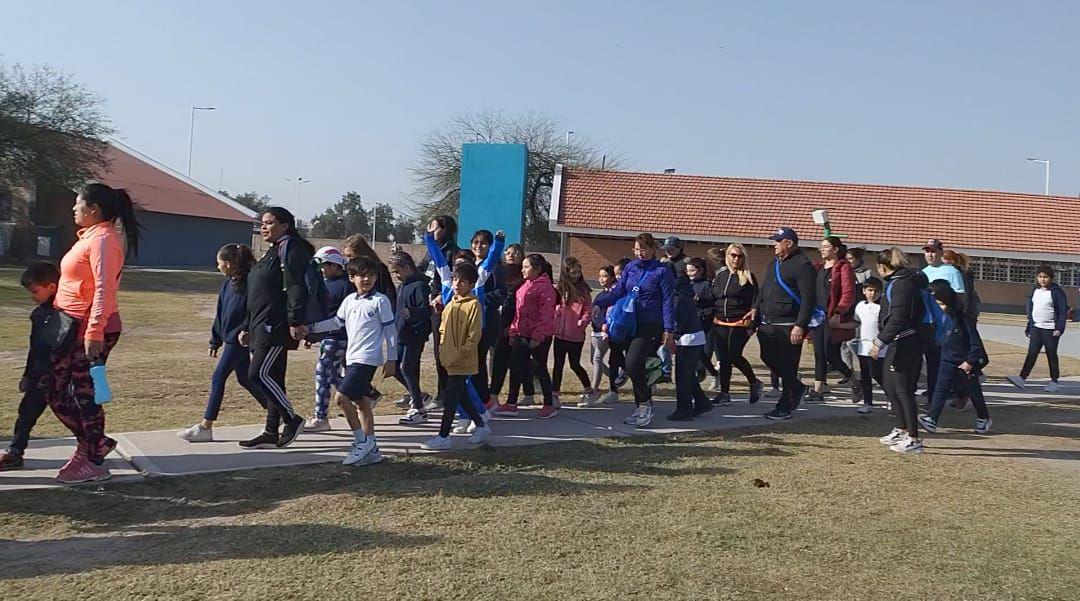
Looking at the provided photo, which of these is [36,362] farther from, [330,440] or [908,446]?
[908,446]

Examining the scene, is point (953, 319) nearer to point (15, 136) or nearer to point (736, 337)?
point (736, 337)

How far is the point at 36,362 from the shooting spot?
5.35 metres

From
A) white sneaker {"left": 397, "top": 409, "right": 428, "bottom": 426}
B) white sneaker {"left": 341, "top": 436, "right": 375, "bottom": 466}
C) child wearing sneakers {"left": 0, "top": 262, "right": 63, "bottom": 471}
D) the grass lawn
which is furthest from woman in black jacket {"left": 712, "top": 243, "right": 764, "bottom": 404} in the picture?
child wearing sneakers {"left": 0, "top": 262, "right": 63, "bottom": 471}

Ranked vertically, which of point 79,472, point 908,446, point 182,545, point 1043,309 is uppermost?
point 1043,309

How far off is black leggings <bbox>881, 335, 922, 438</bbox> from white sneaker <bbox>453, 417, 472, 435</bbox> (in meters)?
3.40

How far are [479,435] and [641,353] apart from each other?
171 centimetres

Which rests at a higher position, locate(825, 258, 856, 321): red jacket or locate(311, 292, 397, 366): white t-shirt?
locate(825, 258, 856, 321): red jacket

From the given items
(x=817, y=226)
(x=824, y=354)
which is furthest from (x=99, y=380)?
(x=817, y=226)

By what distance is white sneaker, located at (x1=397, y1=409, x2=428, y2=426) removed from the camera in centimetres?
764

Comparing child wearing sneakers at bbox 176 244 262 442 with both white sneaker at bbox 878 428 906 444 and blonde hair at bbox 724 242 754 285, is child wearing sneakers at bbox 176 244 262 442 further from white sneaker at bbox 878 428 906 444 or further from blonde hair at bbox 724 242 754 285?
white sneaker at bbox 878 428 906 444

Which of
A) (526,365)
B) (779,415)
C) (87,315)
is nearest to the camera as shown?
(87,315)

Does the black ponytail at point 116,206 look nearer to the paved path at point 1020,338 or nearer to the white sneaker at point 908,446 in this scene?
the white sneaker at point 908,446

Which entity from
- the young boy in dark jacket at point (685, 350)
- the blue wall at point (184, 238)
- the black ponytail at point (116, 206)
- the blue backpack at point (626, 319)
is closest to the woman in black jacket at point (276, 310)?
the black ponytail at point (116, 206)

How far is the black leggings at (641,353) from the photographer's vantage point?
7855mm
